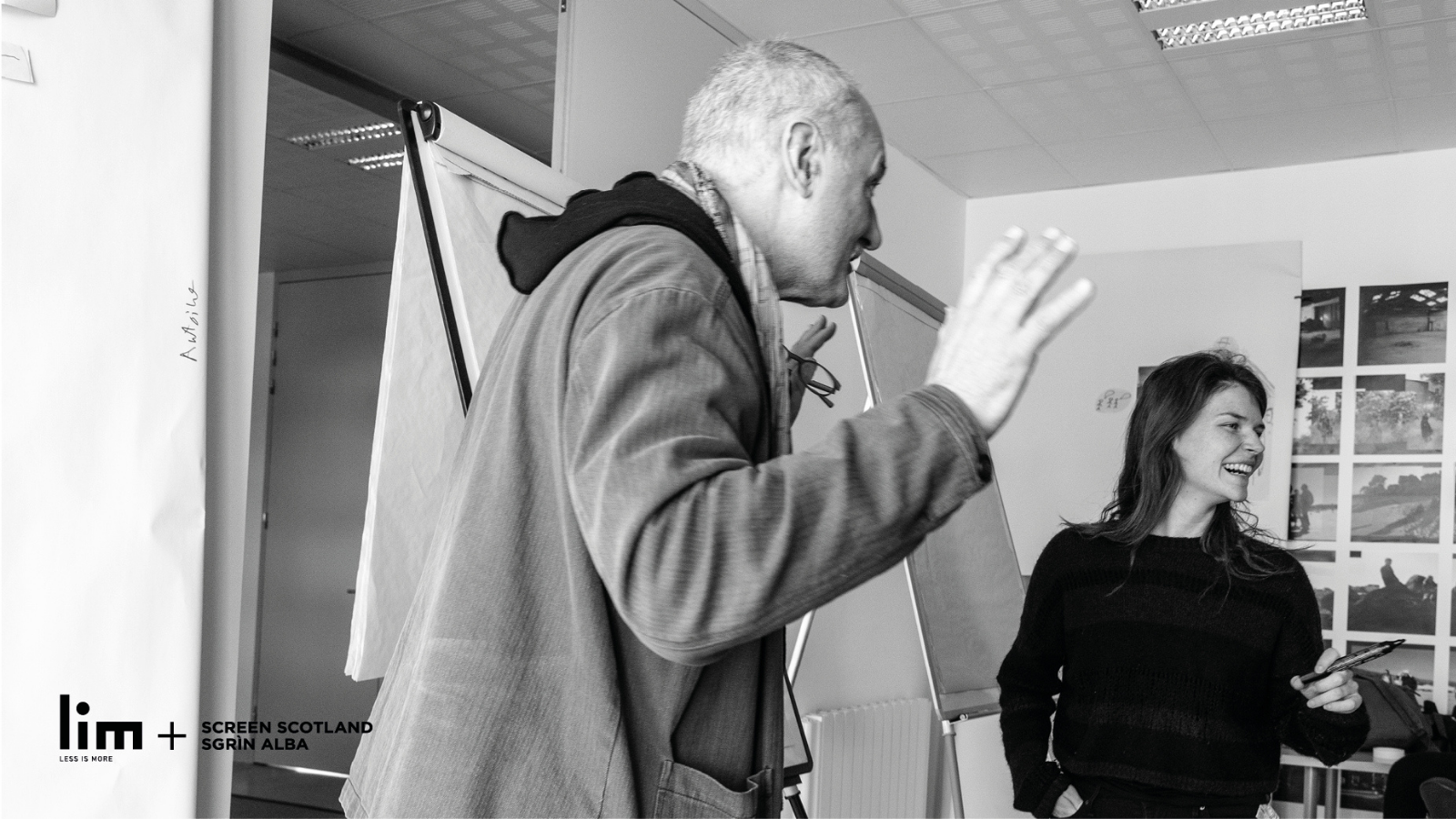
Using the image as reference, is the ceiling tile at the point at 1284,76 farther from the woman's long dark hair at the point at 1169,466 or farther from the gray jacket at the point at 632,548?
the gray jacket at the point at 632,548

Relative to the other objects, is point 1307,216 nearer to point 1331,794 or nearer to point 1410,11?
point 1410,11

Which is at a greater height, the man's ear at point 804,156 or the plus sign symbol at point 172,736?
the man's ear at point 804,156

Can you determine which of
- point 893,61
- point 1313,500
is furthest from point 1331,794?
point 893,61

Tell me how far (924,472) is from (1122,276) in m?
4.36

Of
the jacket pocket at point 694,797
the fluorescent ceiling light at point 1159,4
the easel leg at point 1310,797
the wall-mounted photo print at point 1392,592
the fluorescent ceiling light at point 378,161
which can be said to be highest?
the fluorescent ceiling light at point 1159,4

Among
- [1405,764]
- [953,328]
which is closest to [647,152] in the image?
[953,328]

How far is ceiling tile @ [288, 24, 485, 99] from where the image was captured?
351 centimetres

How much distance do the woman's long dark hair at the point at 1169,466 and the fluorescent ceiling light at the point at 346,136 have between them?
10.5 feet

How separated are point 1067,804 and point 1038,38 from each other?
233cm

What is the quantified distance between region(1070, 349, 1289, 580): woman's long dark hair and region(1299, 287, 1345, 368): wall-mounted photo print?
2101 mm

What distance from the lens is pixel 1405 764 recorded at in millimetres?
3400

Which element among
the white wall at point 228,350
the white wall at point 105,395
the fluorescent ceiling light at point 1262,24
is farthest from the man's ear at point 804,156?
the fluorescent ceiling light at point 1262,24

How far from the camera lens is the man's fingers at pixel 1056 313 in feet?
2.69

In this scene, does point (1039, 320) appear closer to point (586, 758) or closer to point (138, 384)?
point (586, 758)
